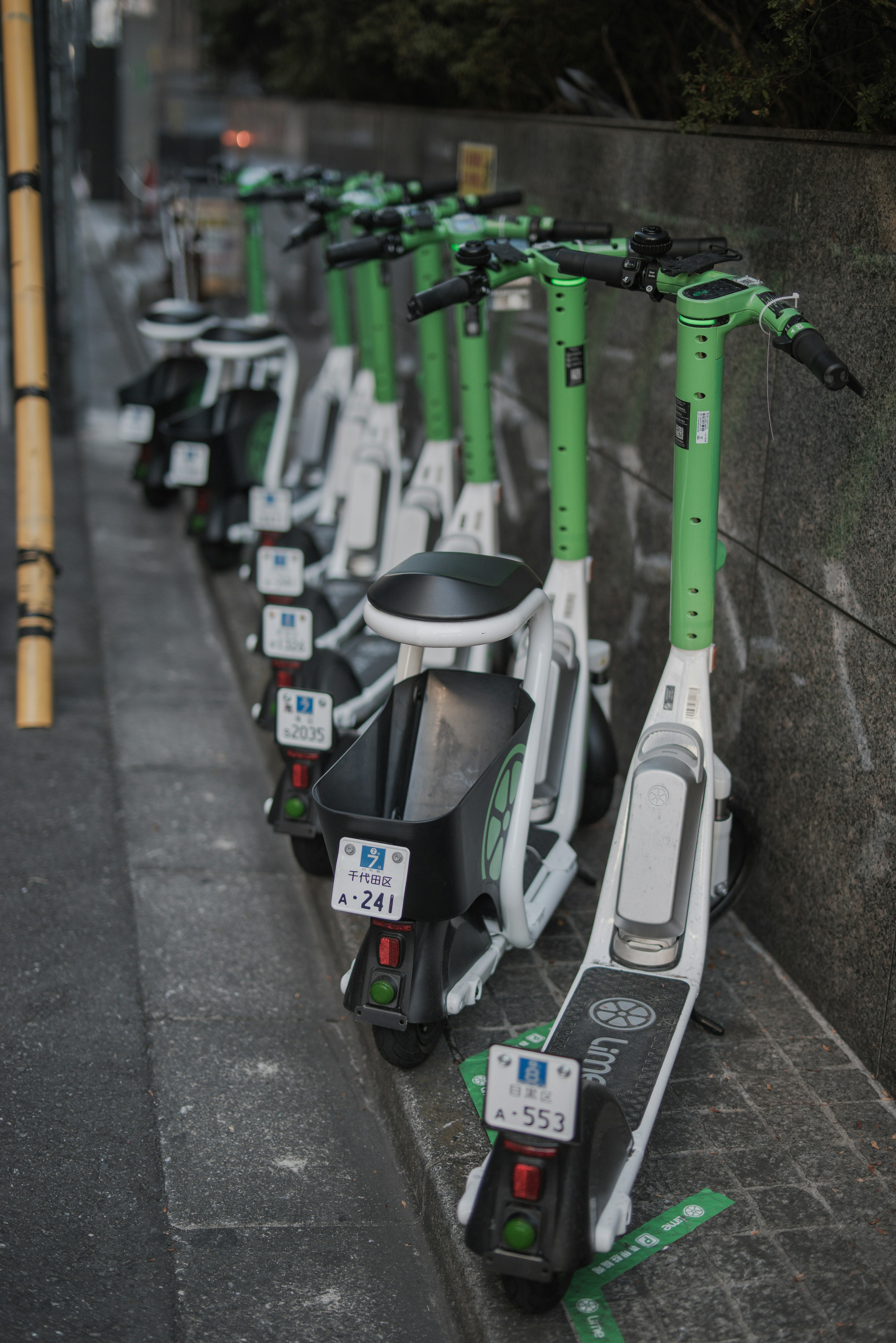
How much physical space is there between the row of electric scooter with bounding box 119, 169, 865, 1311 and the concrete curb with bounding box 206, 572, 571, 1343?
0.17ft

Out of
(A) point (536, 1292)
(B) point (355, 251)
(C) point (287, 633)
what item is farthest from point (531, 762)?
(B) point (355, 251)

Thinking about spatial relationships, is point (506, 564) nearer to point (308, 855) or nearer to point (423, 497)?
point (308, 855)

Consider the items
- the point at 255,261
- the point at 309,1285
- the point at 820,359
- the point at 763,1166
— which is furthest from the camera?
the point at 255,261

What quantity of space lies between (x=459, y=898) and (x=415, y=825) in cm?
26

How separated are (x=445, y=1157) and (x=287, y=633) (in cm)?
184

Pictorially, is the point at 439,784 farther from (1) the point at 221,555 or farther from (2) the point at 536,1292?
(1) the point at 221,555

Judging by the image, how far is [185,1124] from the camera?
316 centimetres

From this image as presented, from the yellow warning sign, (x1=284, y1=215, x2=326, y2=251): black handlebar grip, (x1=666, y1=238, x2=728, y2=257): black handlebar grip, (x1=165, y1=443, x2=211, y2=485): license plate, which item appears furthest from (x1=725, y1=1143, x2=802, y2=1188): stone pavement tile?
(x1=165, y1=443, x2=211, y2=485): license plate

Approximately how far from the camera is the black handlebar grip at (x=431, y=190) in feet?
17.3

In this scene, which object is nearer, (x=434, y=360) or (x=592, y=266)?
(x=592, y=266)

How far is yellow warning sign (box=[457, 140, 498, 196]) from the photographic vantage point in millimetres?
5859

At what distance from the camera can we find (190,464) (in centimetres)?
670

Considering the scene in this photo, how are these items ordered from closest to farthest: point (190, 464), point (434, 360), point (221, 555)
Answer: point (434, 360)
point (190, 464)
point (221, 555)

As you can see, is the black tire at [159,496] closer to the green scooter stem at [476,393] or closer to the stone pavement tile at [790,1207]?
the green scooter stem at [476,393]
